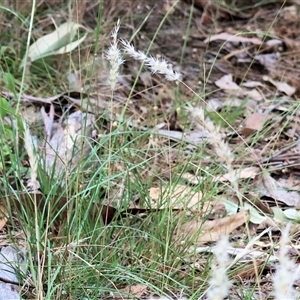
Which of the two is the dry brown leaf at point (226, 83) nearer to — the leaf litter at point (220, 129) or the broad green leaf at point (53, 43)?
the leaf litter at point (220, 129)

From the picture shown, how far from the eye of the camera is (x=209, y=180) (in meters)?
1.65

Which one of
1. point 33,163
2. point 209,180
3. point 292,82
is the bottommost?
point 292,82

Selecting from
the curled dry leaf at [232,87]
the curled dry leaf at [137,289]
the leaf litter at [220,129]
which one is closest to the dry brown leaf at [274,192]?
the leaf litter at [220,129]

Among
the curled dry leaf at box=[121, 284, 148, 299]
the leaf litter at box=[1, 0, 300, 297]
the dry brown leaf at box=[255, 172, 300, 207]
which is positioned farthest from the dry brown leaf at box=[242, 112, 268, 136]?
the curled dry leaf at box=[121, 284, 148, 299]

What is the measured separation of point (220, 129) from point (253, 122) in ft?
0.69

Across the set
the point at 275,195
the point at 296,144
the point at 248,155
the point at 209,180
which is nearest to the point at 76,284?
the point at 209,180

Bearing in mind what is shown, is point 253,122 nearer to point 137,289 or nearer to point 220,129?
point 220,129

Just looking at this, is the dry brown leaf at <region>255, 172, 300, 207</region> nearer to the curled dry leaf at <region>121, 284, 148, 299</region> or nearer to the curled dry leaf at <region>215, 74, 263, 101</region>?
the curled dry leaf at <region>121, 284, 148, 299</region>

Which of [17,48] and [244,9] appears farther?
[244,9]

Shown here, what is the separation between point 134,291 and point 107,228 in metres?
0.17

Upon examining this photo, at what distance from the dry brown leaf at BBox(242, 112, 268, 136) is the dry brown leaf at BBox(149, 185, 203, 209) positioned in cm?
60

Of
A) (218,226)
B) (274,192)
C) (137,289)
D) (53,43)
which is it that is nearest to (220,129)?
(274,192)

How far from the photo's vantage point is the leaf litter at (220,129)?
1530 millimetres

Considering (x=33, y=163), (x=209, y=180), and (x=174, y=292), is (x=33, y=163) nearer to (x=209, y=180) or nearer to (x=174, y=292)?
(x=174, y=292)
